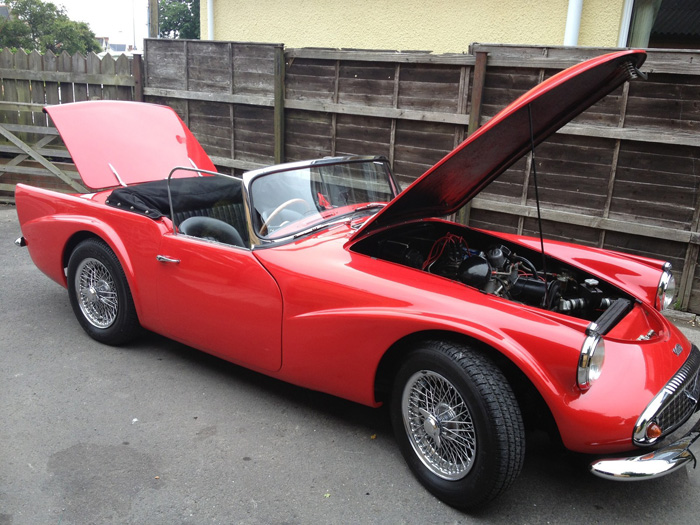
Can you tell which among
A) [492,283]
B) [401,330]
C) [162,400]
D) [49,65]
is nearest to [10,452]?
[162,400]

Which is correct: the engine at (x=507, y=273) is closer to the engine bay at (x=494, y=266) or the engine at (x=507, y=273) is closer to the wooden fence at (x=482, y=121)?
the engine bay at (x=494, y=266)

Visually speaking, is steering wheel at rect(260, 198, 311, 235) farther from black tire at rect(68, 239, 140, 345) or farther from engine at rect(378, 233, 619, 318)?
black tire at rect(68, 239, 140, 345)

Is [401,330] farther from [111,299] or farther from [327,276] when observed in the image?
[111,299]

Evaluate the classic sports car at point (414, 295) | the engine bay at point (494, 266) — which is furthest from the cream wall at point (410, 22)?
the engine bay at point (494, 266)

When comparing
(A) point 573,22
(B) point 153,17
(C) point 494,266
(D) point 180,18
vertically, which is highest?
(D) point 180,18

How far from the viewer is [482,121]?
5473 millimetres

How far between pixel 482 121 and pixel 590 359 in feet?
11.8

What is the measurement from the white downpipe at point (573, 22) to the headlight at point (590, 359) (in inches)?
214

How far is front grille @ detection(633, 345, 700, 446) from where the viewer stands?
2.29 m

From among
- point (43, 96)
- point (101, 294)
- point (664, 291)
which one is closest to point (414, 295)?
point (664, 291)

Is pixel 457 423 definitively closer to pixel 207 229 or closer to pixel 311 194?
pixel 311 194

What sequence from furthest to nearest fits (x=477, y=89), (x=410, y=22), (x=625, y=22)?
(x=410, y=22) < (x=625, y=22) < (x=477, y=89)

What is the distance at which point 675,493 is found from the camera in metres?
2.75

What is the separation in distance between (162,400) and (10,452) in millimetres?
809
